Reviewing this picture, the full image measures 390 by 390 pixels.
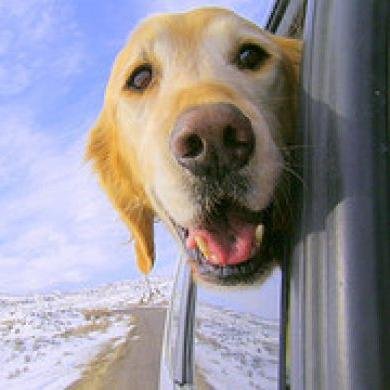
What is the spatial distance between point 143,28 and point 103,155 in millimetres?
783

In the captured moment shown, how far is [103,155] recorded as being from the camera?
3.69 meters

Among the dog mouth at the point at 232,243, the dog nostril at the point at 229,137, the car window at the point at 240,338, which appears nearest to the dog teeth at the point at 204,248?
the dog mouth at the point at 232,243

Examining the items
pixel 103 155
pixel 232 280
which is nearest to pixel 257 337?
pixel 232 280

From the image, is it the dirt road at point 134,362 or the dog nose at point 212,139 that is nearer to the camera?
the dog nose at point 212,139

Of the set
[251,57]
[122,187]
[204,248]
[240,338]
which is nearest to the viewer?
[204,248]

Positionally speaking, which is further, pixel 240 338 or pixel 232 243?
pixel 240 338

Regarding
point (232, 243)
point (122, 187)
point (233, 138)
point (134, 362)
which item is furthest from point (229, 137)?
point (134, 362)

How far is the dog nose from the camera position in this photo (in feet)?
5.78

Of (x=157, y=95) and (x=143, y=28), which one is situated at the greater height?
(x=143, y=28)

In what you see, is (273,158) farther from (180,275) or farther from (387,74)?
(180,275)

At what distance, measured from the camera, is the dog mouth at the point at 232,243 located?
197cm

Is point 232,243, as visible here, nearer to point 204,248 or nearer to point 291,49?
point 204,248

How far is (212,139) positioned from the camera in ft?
5.76

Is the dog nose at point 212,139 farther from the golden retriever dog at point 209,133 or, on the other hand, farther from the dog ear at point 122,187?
the dog ear at point 122,187
